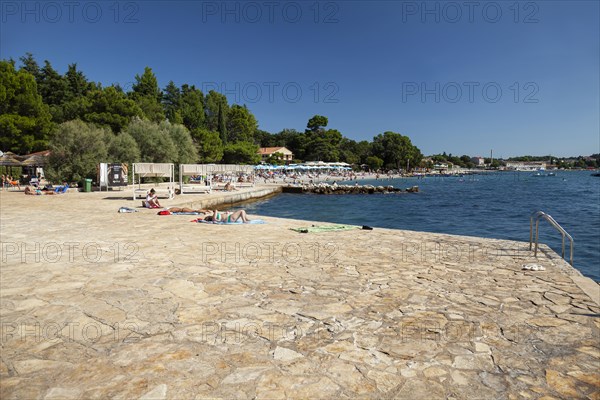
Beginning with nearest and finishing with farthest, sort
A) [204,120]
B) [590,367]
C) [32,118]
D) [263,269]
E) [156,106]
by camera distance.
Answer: [590,367] < [263,269] < [32,118] < [156,106] < [204,120]

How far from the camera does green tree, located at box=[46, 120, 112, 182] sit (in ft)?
75.7

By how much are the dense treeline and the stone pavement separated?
20.5 m

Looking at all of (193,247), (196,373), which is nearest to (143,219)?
(193,247)

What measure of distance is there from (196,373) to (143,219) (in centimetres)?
902

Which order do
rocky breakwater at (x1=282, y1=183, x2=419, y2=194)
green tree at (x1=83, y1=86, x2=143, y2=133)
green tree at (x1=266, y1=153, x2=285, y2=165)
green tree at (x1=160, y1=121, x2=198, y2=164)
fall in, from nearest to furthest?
1. green tree at (x1=160, y1=121, x2=198, y2=164)
2. green tree at (x1=83, y1=86, x2=143, y2=133)
3. rocky breakwater at (x1=282, y1=183, x2=419, y2=194)
4. green tree at (x1=266, y1=153, x2=285, y2=165)

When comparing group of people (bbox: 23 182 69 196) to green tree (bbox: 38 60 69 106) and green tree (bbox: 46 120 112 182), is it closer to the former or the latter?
green tree (bbox: 46 120 112 182)

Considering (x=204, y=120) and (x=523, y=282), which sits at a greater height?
(x=204, y=120)

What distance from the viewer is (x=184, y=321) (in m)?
3.28

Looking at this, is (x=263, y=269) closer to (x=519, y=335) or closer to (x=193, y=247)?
(x=193, y=247)

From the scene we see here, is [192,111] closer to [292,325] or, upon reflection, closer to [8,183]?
[8,183]

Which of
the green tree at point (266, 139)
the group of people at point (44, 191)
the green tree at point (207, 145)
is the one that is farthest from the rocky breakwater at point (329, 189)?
the green tree at point (266, 139)

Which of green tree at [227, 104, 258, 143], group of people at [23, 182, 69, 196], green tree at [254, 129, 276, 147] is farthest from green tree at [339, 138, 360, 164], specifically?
group of people at [23, 182, 69, 196]

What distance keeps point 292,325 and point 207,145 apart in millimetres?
50476

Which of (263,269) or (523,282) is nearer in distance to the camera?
(523,282)
